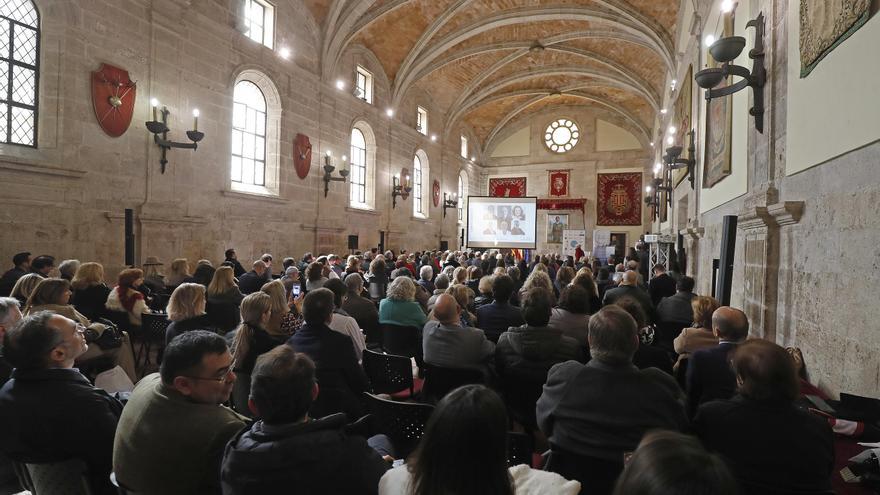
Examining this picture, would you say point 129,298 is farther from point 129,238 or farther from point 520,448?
point 520,448

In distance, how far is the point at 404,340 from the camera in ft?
13.7

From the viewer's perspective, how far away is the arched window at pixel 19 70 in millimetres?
6047

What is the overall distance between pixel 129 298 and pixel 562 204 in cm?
1961

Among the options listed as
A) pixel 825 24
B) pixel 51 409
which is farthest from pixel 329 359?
pixel 825 24

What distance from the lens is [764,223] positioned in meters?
3.54

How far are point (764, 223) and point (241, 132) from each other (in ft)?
30.5

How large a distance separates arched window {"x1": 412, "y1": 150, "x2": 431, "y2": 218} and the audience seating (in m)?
14.6

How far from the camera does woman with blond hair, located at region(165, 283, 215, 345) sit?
3.36 metres

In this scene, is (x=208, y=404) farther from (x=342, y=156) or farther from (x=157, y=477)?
Result: (x=342, y=156)

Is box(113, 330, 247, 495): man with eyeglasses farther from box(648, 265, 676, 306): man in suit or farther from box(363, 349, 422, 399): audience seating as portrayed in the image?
box(648, 265, 676, 306): man in suit

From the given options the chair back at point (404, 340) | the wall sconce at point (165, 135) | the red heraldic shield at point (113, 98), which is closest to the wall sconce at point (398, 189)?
the wall sconce at point (165, 135)

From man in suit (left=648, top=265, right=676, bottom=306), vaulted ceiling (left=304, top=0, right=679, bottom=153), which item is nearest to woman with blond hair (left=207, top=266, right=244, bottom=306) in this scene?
man in suit (left=648, top=265, right=676, bottom=306)

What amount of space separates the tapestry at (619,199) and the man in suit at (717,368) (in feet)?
65.4

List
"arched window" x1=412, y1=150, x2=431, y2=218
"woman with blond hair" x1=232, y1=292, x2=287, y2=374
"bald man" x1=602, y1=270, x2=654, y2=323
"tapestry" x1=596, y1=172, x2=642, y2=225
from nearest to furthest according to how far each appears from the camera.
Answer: "woman with blond hair" x1=232, y1=292, x2=287, y2=374
"bald man" x1=602, y1=270, x2=654, y2=323
"arched window" x1=412, y1=150, x2=431, y2=218
"tapestry" x1=596, y1=172, x2=642, y2=225
